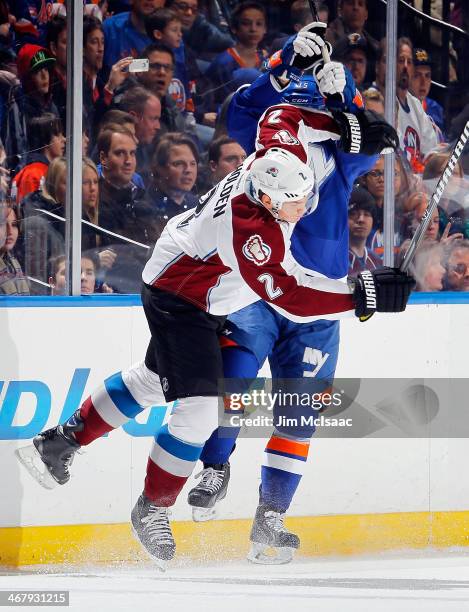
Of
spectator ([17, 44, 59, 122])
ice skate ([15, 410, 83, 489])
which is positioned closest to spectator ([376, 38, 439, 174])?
spectator ([17, 44, 59, 122])

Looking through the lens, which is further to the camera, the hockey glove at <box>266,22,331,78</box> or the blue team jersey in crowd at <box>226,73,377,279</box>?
the blue team jersey in crowd at <box>226,73,377,279</box>

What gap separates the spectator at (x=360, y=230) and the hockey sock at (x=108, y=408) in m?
1.04

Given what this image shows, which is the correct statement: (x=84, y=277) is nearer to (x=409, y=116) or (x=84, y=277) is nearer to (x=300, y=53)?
(x=300, y=53)

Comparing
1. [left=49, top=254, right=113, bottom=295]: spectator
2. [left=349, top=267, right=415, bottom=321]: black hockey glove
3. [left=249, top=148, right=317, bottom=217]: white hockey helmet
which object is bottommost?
[left=49, top=254, right=113, bottom=295]: spectator

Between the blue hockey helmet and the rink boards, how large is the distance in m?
0.86

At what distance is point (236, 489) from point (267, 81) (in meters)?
1.39

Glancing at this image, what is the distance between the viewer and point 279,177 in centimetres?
318

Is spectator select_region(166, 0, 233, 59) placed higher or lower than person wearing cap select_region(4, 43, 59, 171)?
higher

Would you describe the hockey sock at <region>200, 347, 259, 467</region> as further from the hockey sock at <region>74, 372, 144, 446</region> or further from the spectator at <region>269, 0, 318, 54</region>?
the spectator at <region>269, 0, 318, 54</region>

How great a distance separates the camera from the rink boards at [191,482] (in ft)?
12.8

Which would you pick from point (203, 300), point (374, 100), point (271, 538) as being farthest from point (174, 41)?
point (271, 538)

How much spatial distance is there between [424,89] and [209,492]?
168 centimetres

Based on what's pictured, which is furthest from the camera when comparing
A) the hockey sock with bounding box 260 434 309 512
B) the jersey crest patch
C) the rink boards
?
the rink boards

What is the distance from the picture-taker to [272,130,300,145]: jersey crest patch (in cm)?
334
